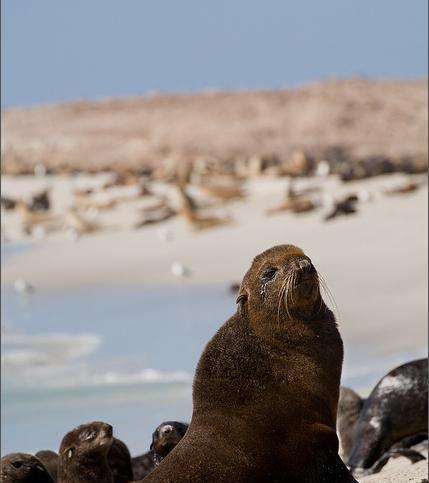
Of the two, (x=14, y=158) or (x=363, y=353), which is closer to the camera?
(x=363, y=353)

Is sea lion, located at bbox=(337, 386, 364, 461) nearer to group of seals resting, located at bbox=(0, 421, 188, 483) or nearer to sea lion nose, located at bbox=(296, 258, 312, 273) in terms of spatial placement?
group of seals resting, located at bbox=(0, 421, 188, 483)

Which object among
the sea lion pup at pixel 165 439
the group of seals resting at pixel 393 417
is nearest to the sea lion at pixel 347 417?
the group of seals resting at pixel 393 417

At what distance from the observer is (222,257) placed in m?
17.7

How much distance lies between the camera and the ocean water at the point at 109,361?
952cm

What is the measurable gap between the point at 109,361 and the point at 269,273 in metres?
7.16

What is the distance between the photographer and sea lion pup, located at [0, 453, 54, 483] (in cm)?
605

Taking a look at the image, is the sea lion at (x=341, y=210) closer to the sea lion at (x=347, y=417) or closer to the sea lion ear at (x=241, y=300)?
the sea lion at (x=347, y=417)

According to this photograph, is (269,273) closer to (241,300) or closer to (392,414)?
(241,300)

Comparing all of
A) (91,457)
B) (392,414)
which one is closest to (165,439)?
(91,457)

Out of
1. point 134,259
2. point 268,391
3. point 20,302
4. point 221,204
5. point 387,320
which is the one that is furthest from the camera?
point 221,204

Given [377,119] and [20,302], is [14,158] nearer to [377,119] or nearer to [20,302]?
[377,119]

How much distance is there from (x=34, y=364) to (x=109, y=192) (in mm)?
20528

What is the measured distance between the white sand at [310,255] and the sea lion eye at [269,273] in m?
5.62

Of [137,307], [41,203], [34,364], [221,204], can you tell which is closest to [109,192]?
[41,203]
